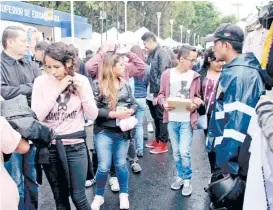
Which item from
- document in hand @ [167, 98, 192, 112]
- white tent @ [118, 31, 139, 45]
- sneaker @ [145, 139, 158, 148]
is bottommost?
sneaker @ [145, 139, 158, 148]

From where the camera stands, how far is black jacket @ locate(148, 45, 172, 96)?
5.98 metres

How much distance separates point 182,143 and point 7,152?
273 cm

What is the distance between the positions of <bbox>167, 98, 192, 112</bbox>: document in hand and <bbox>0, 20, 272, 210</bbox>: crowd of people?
0.01 metres

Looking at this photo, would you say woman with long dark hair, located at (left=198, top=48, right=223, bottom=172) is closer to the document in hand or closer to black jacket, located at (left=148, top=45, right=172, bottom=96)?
the document in hand

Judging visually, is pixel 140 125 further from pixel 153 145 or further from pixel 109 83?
pixel 109 83

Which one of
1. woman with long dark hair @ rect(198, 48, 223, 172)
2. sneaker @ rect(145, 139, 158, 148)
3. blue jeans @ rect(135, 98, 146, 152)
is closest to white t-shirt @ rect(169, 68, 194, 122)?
woman with long dark hair @ rect(198, 48, 223, 172)

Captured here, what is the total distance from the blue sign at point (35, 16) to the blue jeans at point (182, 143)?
7.92 m

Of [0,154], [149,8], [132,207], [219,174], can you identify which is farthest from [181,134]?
[149,8]

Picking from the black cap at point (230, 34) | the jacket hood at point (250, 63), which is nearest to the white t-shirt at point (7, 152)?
the jacket hood at point (250, 63)

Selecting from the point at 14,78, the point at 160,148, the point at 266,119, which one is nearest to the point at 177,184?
the point at 160,148

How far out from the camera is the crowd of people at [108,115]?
8.32 ft

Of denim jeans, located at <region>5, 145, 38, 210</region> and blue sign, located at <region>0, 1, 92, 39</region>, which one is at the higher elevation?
blue sign, located at <region>0, 1, 92, 39</region>

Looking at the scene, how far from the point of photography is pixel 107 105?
12.3ft

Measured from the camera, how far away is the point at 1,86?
333cm
